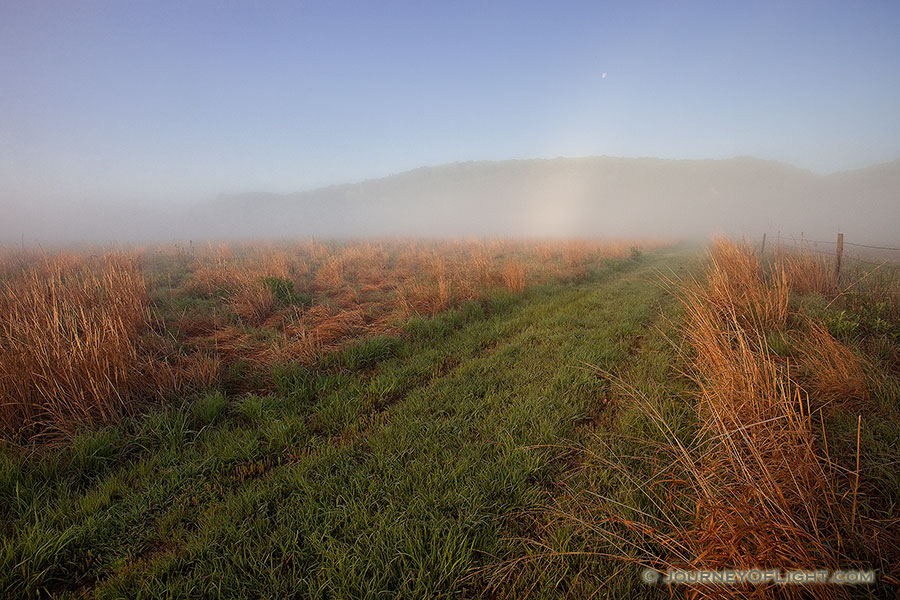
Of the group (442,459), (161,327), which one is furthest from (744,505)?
(161,327)

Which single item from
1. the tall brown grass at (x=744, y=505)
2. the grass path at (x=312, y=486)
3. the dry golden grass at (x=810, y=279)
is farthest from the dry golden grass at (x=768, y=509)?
the dry golden grass at (x=810, y=279)

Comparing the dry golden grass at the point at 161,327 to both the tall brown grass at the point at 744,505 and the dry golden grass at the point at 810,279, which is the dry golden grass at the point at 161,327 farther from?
the dry golden grass at the point at 810,279

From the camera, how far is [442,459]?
85.8 inches

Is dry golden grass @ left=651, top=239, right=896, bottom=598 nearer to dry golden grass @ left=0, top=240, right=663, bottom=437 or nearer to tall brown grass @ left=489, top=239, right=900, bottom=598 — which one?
tall brown grass @ left=489, top=239, right=900, bottom=598

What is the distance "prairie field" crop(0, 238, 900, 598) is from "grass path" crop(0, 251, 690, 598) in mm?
14

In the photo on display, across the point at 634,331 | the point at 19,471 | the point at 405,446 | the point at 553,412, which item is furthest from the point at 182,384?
the point at 634,331

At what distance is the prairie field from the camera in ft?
4.57

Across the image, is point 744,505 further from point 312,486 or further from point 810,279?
point 810,279

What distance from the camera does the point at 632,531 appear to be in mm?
1638

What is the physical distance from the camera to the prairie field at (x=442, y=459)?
139cm

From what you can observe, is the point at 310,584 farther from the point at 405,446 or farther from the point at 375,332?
the point at 375,332

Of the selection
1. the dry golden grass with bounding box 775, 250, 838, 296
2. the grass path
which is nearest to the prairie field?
the grass path

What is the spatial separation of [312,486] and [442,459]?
2.80 ft

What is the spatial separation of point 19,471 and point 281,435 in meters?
1.54
